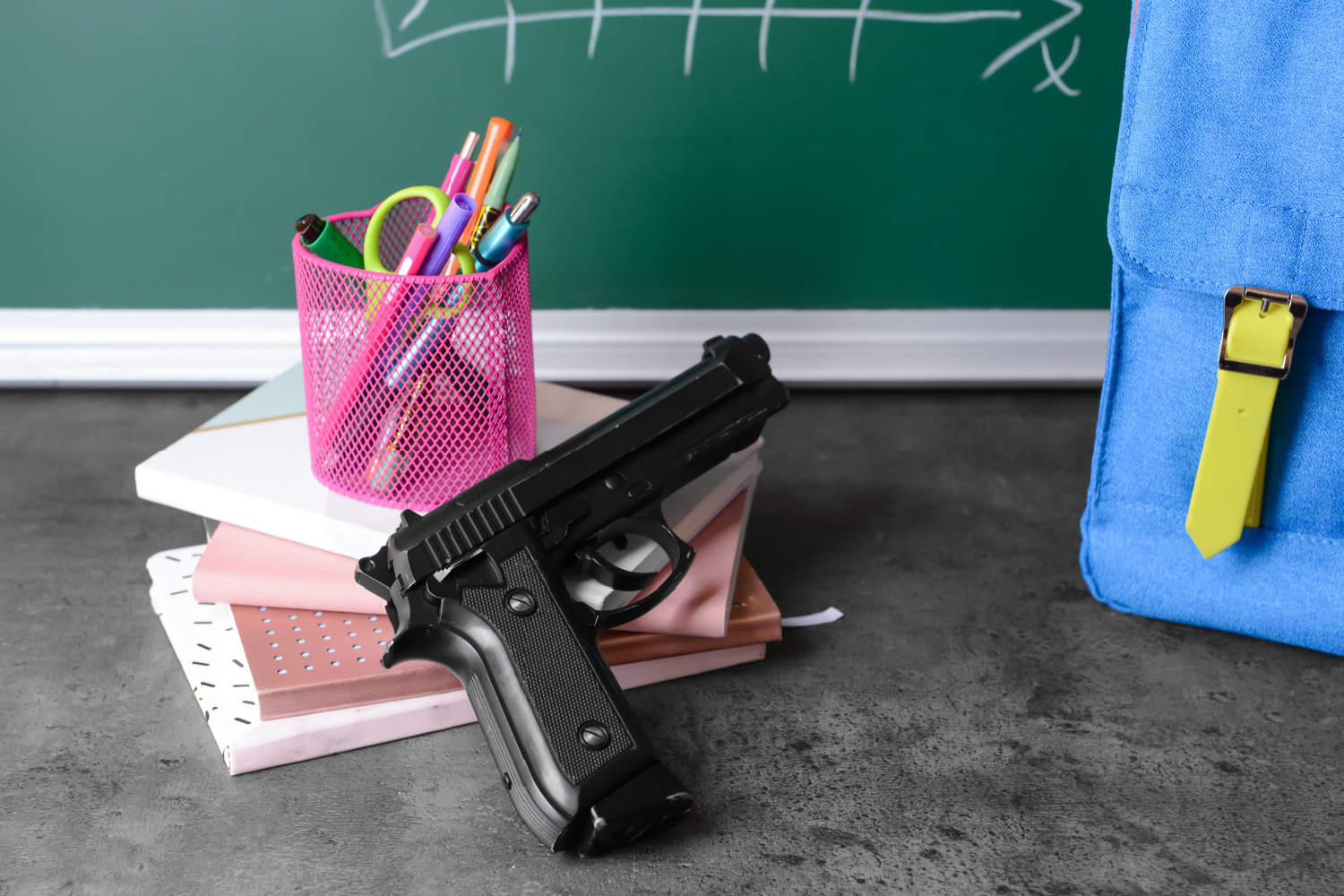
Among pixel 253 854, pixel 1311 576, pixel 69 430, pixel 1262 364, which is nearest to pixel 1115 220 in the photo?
pixel 1262 364

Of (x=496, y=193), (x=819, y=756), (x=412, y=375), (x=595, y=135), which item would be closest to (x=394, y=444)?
(x=412, y=375)

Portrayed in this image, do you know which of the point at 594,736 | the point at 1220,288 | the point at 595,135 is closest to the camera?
the point at 594,736

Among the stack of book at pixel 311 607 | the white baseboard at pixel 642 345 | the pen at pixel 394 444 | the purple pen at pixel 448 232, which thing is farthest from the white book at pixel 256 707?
the white baseboard at pixel 642 345

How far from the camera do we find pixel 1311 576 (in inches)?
22.3

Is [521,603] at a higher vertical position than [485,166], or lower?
lower

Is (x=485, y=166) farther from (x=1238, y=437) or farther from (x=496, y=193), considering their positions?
(x=1238, y=437)

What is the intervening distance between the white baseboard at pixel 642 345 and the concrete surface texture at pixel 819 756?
0.18 meters

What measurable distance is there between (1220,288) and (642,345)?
463 millimetres

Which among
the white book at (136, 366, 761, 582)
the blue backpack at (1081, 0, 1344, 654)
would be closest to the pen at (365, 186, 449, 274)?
the white book at (136, 366, 761, 582)

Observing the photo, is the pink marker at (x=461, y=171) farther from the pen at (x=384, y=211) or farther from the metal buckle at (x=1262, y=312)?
the metal buckle at (x=1262, y=312)

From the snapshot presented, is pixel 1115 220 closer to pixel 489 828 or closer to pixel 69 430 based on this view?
pixel 489 828

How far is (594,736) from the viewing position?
427mm

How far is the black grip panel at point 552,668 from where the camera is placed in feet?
1.39

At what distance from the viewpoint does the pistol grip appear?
42cm
